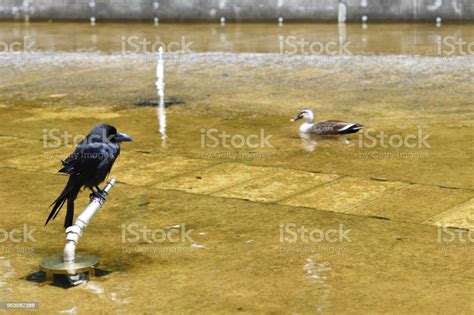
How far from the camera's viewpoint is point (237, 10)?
1059 inches

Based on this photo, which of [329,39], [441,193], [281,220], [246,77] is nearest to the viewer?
[281,220]

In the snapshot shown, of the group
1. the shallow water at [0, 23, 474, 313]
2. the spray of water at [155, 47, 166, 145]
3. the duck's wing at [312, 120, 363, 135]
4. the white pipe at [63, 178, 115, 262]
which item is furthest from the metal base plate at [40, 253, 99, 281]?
the duck's wing at [312, 120, 363, 135]

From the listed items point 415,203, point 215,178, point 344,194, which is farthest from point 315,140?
point 415,203

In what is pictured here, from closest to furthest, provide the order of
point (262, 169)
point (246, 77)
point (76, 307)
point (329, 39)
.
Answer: point (76, 307)
point (262, 169)
point (246, 77)
point (329, 39)

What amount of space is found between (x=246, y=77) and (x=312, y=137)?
5.19 m

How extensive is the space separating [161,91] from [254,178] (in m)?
6.23

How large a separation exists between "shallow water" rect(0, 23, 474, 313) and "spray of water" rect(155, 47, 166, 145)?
0.42 ft

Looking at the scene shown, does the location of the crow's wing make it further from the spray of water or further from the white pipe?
A: the spray of water

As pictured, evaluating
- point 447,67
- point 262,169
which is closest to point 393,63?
point 447,67

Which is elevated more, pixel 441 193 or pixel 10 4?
pixel 10 4

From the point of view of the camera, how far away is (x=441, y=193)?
36.2ft

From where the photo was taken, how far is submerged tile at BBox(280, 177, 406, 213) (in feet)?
35.3

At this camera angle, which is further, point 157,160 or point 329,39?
point 329,39

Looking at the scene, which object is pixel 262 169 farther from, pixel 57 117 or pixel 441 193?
pixel 57 117
